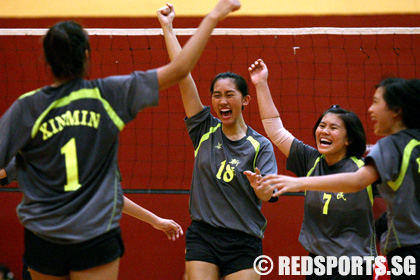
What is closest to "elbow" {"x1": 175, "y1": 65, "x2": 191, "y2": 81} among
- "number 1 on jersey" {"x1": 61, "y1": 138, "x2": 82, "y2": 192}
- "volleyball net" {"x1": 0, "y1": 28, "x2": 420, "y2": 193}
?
"number 1 on jersey" {"x1": 61, "y1": 138, "x2": 82, "y2": 192}

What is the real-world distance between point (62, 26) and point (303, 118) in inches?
156

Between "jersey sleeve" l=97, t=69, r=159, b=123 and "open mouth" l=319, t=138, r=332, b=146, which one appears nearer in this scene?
"jersey sleeve" l=97, t=69, r=159, b=123

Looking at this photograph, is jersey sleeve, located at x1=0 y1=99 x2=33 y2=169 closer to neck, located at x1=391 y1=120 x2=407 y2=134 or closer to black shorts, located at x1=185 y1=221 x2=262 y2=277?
black shorts, located at x1=185 y1=221 x2=262 y2=277

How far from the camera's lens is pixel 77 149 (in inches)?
88.8

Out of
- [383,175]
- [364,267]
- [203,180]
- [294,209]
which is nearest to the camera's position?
[383,175]

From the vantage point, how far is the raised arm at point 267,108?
3796mm

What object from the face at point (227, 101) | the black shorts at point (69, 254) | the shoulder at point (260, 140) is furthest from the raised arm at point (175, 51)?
the black shorts at point (69, 254)

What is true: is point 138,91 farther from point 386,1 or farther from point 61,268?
point 386,1

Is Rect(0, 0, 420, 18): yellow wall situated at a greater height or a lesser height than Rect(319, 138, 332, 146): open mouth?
greater

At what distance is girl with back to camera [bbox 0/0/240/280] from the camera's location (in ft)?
7.38

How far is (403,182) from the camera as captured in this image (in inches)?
107

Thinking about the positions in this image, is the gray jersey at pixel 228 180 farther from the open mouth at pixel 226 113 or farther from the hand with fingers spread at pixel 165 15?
the hand with fingers spread at pixel 165 15

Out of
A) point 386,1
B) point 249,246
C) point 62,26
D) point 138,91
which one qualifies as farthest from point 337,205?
point 386,1

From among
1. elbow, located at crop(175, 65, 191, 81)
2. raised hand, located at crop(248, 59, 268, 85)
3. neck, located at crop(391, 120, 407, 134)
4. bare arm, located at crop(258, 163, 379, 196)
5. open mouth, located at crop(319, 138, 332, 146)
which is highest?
raised hand, located at crop(248, 59, 268, 85)
